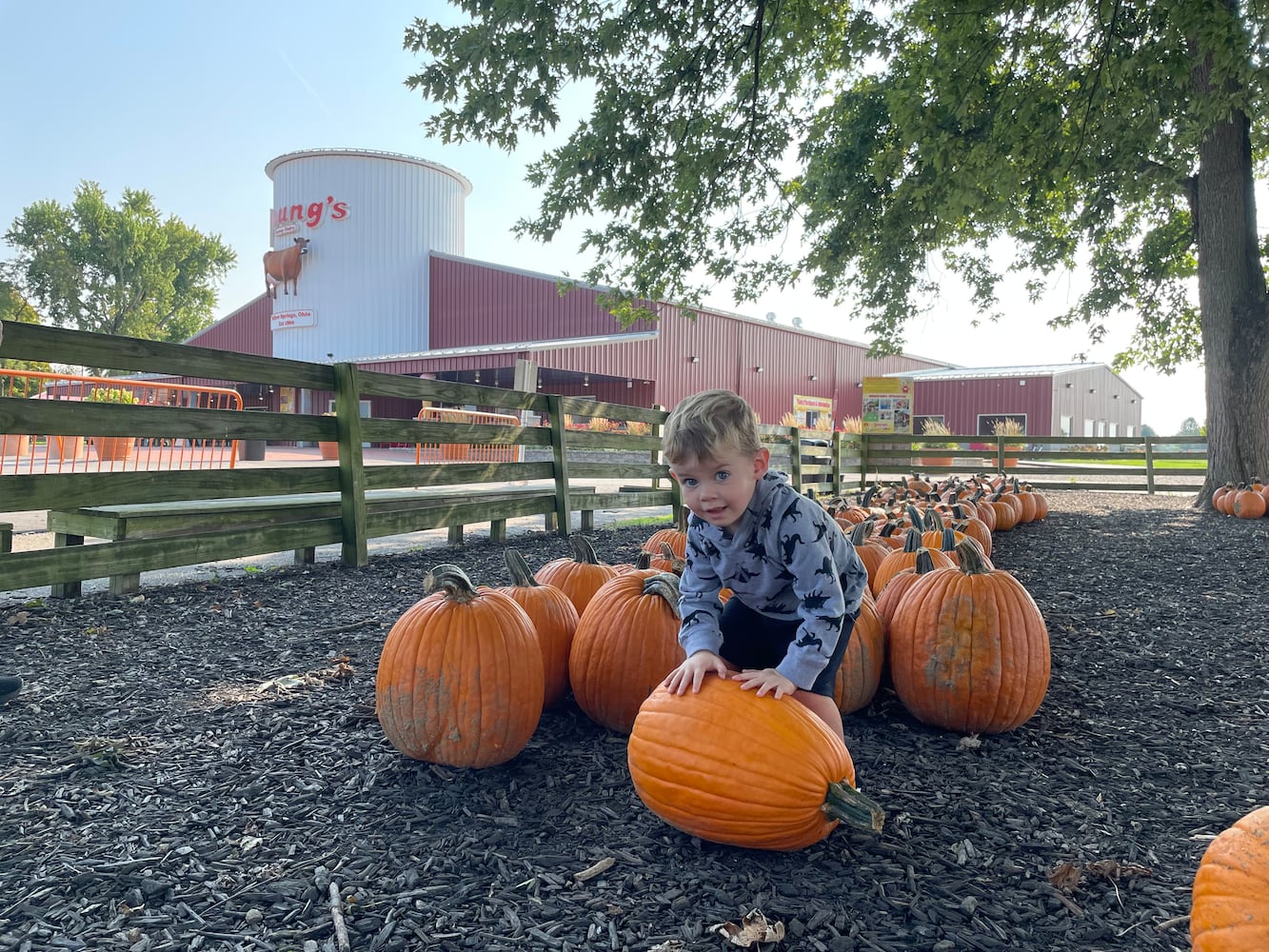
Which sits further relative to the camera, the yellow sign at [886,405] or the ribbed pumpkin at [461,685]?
the yellow sign at [886,405]


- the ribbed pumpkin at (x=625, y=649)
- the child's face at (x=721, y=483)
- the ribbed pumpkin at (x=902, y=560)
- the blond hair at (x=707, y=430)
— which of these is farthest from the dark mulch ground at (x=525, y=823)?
the blond hair at (x=707, y=430)

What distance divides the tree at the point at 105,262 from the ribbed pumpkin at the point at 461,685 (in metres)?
50.8

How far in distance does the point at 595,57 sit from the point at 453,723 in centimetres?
613

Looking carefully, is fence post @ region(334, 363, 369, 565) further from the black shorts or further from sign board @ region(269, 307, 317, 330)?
sign board @ region(269, 307, 317, 330)

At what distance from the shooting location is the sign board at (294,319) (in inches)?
1202

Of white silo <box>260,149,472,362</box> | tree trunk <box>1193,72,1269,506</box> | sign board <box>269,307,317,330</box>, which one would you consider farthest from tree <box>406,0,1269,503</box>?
sign board <box>269,307,317,330</box>

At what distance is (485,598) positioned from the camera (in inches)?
92.3

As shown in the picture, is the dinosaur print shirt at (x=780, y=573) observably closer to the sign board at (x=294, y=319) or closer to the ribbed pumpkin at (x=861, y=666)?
the ribbed pumpkin at (x=861, y=666)

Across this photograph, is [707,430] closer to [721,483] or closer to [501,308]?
[721,483]

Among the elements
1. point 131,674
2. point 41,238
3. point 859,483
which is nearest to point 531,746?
point 131,674

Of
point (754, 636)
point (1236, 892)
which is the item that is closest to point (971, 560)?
point (754, 636)

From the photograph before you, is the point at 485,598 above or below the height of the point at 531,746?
above

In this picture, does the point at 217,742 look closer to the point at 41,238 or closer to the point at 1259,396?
the point at 1259,396

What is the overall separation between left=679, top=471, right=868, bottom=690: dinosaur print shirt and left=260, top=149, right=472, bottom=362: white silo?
1123 inches
